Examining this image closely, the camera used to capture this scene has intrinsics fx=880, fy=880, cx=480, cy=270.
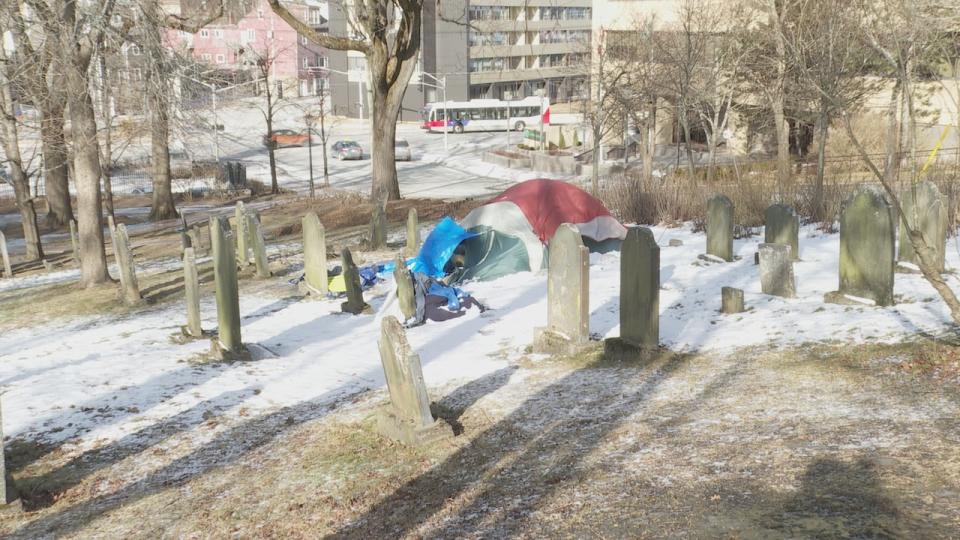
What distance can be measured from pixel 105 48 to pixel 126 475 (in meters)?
A: 11.8

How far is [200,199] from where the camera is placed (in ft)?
116

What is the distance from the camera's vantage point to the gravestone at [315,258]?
1334cm

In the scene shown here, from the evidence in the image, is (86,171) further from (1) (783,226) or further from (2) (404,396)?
(1) (783,226)

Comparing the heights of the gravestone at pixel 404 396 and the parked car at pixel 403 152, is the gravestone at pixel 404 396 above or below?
below

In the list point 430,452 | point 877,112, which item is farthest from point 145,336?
point 877,112

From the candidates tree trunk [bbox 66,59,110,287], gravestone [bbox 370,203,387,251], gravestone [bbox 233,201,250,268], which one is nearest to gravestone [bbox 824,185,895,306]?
gravestone [bbox 370,203,387,251]

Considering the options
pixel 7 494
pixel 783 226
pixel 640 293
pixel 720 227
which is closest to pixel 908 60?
pixel 783 226

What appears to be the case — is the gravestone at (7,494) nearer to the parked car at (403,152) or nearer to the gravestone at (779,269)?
the gravestone at (779,269)

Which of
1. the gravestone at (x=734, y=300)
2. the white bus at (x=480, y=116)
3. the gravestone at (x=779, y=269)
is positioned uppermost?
the white bus at (x=480, y=116)

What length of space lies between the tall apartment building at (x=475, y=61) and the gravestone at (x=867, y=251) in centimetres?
5766

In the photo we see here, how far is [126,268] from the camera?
13250mm

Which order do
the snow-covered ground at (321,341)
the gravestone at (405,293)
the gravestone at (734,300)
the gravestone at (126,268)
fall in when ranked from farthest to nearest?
the gravestone at (126,268)
the gravestone at (405,293)
the gravestone at (734,300)
the snow-covered ground at (321,341)

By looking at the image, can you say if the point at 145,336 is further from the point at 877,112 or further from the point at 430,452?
the point at 877,112

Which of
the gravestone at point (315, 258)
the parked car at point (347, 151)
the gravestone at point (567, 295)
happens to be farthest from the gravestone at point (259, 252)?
the parked car at point (347, 151)
